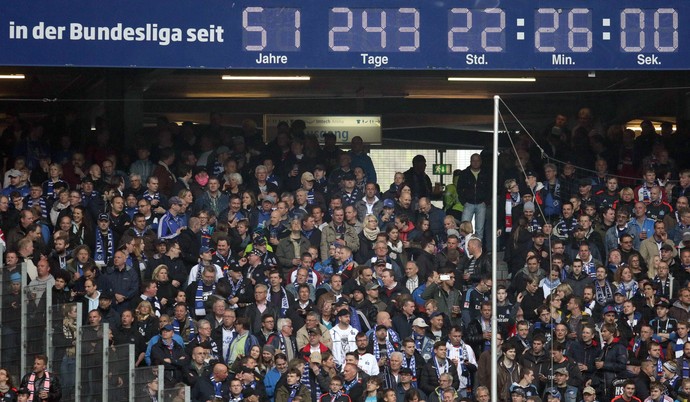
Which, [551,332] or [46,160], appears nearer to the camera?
[551,332]

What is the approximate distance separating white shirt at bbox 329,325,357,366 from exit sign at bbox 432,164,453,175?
839 centimetres

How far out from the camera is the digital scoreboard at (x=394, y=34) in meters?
22.7

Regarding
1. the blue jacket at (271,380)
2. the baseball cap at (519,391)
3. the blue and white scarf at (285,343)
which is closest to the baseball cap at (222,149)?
the blue and white scarf at (285,343)

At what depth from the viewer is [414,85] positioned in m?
29.6

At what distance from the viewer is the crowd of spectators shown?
66.9ft

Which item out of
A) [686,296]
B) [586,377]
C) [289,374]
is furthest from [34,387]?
[686,296]

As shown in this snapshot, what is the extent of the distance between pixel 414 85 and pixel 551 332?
968 cm

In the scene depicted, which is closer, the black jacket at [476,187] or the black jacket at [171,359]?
the black jacket at [171,359]

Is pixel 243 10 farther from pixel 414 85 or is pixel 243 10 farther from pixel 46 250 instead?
pixel 414 85

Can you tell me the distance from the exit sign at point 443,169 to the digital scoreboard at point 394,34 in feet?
19.2

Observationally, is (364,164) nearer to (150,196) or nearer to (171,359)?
(150,196)

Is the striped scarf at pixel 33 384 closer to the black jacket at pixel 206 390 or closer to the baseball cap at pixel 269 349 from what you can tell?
the black jacket at pixel 206 390

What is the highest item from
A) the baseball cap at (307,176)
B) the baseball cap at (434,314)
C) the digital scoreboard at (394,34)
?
the digital scoreboard at (394,34)

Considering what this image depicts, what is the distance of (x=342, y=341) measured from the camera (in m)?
20.8
